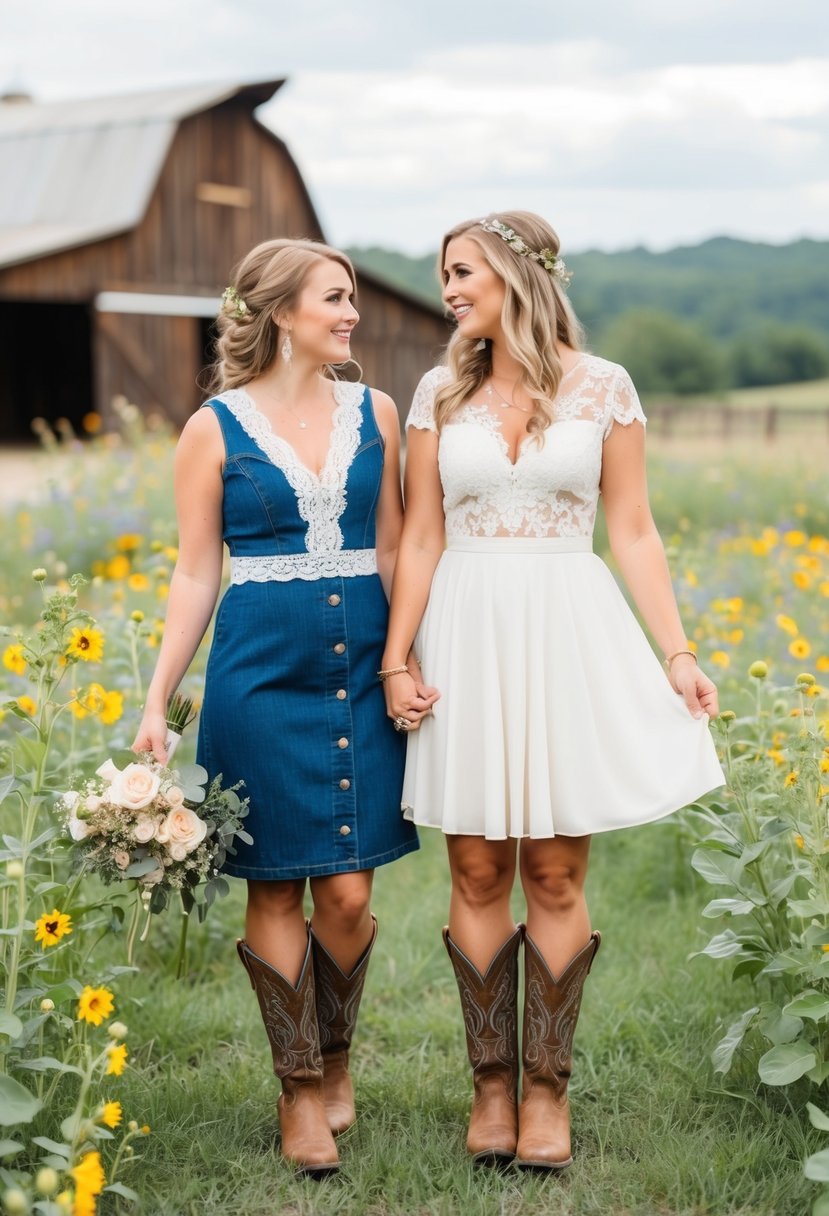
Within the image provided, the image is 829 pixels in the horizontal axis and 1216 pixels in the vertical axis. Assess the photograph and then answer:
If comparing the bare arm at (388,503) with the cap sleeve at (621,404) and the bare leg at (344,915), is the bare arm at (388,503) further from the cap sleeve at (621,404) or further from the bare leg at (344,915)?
the bare leg at (344,915)

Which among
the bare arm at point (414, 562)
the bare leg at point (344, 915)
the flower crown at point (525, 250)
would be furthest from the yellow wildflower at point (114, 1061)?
the flower crown at point (525, 250)

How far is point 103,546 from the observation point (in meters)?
8.31

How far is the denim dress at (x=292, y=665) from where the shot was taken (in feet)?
9.32

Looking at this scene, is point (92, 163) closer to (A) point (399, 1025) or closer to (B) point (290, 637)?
(A) point (399, 1025)

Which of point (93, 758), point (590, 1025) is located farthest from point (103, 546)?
point (590, 1025)

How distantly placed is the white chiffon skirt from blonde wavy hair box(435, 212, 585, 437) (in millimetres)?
326

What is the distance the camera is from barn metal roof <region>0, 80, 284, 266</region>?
65.5 ft


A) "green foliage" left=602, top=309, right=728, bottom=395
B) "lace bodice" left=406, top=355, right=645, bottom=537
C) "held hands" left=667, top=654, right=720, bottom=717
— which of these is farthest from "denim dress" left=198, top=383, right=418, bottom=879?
"green foliage" left=602, top=309, right=728, bottom=395

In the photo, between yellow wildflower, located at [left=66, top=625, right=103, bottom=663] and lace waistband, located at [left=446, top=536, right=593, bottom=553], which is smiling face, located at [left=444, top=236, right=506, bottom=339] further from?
yellow wildflower, located at [left=66, top=625, right=103, bottom=663]

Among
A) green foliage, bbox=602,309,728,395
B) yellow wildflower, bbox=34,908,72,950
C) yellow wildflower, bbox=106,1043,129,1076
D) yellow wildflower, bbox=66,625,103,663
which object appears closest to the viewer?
yellow wildflower, bbox=106,1043,129,1076

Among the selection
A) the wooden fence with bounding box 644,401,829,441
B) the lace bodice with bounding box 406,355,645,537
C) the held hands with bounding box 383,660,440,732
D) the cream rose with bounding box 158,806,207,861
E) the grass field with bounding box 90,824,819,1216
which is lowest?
the wooden fence with bounding box 644,401,829,441

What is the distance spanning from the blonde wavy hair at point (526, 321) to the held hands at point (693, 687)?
60 centimetres

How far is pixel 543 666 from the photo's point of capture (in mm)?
2793
